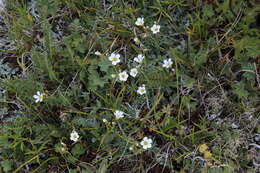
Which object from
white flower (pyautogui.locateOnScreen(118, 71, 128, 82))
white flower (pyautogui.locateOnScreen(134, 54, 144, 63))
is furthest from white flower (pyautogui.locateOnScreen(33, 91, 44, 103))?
white flower (pyautogui.locateOnScreen(134, 54, 144, 63))

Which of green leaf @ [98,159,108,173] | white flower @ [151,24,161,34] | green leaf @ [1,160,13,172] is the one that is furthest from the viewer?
white flower @ [151,24,161,34]

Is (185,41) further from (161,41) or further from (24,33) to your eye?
(24,33)

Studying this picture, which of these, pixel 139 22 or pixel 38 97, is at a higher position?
pixel 139 22

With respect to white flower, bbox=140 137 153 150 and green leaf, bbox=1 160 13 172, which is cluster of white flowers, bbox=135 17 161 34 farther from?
green leaf, bbox=1 160 13 172

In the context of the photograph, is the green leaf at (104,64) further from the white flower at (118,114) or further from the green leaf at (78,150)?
the green leaf at (78,150)

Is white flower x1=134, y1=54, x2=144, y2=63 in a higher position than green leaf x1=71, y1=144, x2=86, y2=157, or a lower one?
higher

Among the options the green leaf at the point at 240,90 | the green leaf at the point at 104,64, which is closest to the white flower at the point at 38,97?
→ the green leaf at the point at 104,64

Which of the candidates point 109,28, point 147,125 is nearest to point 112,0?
point 109,28

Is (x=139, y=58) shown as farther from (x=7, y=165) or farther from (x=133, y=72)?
(x=7, y=165)

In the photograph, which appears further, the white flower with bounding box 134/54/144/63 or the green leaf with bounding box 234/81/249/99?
the white flower with bounding box 134/54/144/63

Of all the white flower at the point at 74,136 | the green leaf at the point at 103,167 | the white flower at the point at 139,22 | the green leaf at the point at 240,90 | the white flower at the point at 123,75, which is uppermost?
the white flower at the point at 139,22

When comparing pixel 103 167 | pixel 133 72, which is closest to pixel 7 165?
pixel 103 167
